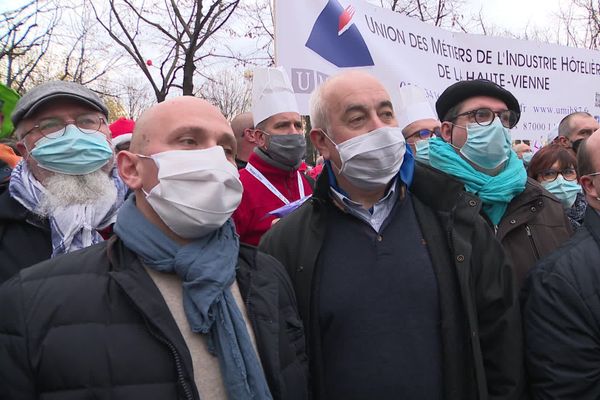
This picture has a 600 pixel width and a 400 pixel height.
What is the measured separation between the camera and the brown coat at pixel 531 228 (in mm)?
2514

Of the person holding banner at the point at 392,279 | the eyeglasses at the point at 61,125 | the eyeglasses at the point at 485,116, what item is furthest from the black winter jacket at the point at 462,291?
the eyeglasses at the point at 61,125

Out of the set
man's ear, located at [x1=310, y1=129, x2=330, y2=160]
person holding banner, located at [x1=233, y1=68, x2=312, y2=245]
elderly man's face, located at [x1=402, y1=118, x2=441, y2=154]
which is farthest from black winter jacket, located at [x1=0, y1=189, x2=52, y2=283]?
elderly man's face, located at [x1=402, y1=118, x2=441, y2=154]

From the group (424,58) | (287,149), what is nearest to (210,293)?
(287,149)

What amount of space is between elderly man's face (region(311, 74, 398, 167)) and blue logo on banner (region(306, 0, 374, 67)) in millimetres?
2024

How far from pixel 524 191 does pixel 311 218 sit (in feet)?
3.54

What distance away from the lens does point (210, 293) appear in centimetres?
166

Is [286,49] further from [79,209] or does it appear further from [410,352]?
[410,352]

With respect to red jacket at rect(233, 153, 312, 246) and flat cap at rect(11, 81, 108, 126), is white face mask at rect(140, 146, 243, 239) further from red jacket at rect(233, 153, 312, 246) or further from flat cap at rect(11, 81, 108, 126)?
red jacket at rect(233, 153, 312, 246)

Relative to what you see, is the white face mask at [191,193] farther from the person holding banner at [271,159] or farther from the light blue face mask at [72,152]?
the person holding banner at [271,159]

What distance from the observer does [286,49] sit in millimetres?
4188

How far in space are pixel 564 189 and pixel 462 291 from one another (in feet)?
6.18

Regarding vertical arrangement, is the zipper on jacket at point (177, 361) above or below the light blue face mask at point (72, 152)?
below

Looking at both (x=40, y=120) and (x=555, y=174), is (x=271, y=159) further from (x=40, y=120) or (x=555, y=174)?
(x=555, y=174)

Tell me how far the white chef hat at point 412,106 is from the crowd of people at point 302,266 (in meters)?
1.67
